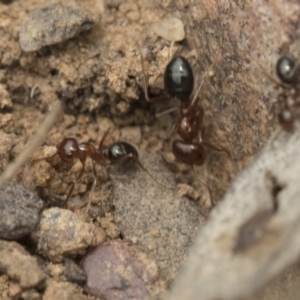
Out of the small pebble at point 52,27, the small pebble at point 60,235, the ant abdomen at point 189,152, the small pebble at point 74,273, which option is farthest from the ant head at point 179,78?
the small pebble at point 74,273

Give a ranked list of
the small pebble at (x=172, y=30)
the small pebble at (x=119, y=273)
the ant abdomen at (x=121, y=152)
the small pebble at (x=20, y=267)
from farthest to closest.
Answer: the ant abdomen at (x=121, y=152), the small pebble at (x=172, y=30), the small pebble at (x=119, y=273), the small pebble at (x=20, y=267)

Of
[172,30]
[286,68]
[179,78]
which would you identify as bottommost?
[179,78]

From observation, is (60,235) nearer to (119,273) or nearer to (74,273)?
(74,273)

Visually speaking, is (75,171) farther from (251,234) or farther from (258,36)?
(251,234)

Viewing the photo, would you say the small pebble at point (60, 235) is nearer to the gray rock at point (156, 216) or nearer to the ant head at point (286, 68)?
the gray rock at point (156, 216)

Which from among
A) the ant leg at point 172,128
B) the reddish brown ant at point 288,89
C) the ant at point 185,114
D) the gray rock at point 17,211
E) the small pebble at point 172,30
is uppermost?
the reddish brown ant at point 288,89

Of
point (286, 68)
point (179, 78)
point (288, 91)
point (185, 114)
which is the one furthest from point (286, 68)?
point (185, 114)

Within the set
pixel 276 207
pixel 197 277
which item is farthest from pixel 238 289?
pixel 276 207
